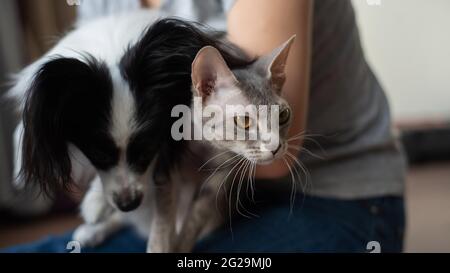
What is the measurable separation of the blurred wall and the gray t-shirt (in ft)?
0.08

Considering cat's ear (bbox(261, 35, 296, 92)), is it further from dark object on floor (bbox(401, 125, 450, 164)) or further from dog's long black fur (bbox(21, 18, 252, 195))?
dark object on floor (bbox(401, 125, 450, 164))

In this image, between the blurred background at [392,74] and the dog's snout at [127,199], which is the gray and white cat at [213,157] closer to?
the dog's snout at [127,199]

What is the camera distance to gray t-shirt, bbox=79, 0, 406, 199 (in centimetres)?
60

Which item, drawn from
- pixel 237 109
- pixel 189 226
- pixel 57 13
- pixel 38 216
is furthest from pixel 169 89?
pixel 38 216

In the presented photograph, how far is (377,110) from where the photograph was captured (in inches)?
27.0

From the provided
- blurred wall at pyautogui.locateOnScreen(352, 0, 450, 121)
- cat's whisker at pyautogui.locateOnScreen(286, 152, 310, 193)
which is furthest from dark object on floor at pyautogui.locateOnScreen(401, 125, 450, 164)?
cat's whisker at pyautogui.locateOnScreen(286, 152, 310, 193)

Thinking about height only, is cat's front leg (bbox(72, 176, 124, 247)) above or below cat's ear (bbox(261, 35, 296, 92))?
below

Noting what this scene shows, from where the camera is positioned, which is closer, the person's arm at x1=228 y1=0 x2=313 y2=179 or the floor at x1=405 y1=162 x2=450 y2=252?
the person's arm at x1=228 y1=0 x2=313 y2=179

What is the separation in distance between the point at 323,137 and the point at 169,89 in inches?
9.9

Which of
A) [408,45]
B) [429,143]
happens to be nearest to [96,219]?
[408,45]

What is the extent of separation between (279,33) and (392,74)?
239 mm

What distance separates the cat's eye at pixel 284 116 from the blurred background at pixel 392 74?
20 centimetres

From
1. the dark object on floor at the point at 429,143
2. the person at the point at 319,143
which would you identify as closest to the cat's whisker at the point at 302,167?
the person at the point at 319,143

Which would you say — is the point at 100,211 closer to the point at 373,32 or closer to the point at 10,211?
the point at 10,211
